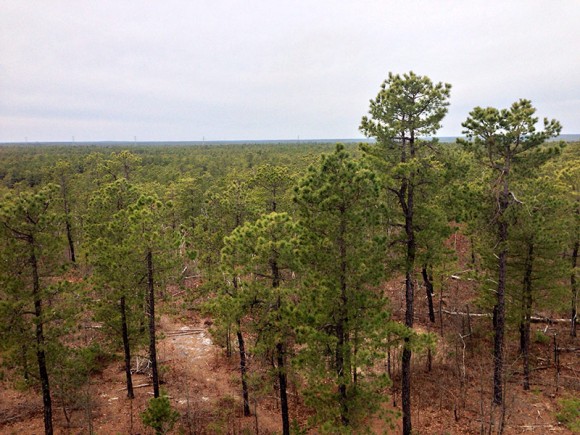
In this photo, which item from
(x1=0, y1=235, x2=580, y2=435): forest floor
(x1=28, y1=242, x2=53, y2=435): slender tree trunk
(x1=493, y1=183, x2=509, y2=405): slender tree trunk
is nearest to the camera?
(x1=28, y1=242, x2=53, y2=435): slender tree trunk

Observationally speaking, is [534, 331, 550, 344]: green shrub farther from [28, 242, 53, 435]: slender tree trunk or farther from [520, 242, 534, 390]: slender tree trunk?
[28, 242, 53, 435]: slender tree trunk

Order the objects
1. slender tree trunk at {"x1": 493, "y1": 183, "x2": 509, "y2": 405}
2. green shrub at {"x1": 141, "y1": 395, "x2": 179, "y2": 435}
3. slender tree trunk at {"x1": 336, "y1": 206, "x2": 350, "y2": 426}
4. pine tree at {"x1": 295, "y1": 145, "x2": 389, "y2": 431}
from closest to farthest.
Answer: pine tree at {"x1": 295, "y1": 145, "x2": 389, "y2": 431} → slender tree trunk at {"x1": 336, "y1": 206, "x2": 350, "y2": 426} → green shrub at {"x1": 141, "y1": 395, "x2": 179, "y2": 435} → slender tree trunk at {"x1": 493, "y1": 183, "x2": 509, "y2": 405}

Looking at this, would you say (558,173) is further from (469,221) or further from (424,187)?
(424,187)

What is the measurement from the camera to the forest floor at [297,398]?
14.7m

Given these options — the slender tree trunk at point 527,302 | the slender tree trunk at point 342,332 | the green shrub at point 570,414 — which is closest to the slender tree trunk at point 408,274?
the slender tree trunk at point 342,332

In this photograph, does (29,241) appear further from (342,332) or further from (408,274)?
(408,274)

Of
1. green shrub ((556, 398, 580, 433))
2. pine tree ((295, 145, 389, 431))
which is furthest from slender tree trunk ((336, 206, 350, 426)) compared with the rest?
green shrub ((556, 398, 580, 433))

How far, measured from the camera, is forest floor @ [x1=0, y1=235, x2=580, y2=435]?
14672mm

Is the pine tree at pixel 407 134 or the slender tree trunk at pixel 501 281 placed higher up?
the pine tree at pixel 407 134

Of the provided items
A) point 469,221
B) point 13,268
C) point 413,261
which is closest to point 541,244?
point 469,221

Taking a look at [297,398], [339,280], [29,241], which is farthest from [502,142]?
[29,241]

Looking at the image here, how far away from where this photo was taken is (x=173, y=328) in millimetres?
24375

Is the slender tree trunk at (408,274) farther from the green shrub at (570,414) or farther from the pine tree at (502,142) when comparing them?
Result: the green shrub at (570,414)

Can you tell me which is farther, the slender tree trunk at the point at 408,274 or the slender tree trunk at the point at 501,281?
the slender tree trunk at the point at 501,281
